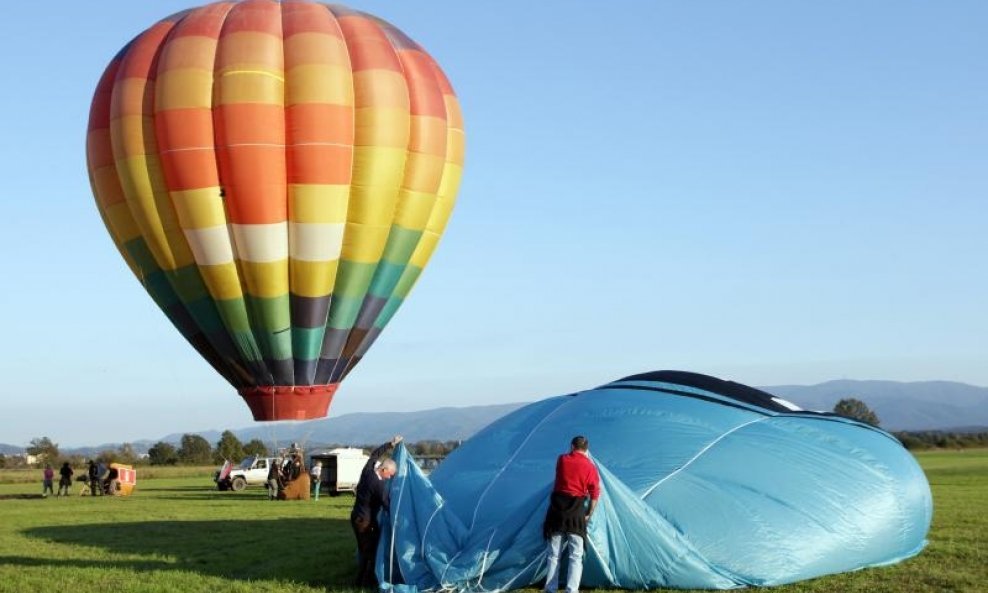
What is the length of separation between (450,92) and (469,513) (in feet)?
47.1

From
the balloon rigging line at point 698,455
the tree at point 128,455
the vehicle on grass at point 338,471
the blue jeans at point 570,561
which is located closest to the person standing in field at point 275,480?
the vehicle on grass at point 338,471

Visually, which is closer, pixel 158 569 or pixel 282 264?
pixel 158 569

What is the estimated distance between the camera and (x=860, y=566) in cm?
1130

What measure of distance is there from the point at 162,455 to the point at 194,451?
258 inches

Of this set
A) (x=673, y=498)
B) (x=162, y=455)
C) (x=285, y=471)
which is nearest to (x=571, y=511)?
(x=673, y=498)

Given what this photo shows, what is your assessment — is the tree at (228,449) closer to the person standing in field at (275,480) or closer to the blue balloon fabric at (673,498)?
the person standing in field at (275,480)

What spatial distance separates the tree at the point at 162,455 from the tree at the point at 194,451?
2.63 ft

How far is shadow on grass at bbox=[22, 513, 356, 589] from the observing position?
1216cm

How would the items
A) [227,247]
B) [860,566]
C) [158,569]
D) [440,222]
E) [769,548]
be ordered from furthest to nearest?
[440,222]
[227,247]
[158,569]
[860,566]
[769,548]

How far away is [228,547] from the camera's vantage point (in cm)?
1477

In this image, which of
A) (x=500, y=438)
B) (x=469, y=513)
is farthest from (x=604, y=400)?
(x=469, y=513)

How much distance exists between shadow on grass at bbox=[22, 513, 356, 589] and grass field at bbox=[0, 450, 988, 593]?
1 centimetres

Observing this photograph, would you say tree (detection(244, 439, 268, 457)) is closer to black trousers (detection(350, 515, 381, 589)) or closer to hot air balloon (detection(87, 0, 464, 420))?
hot air balloon (detection(87, 0, 464, 420))

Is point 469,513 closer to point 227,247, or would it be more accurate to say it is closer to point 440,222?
point 227,247
